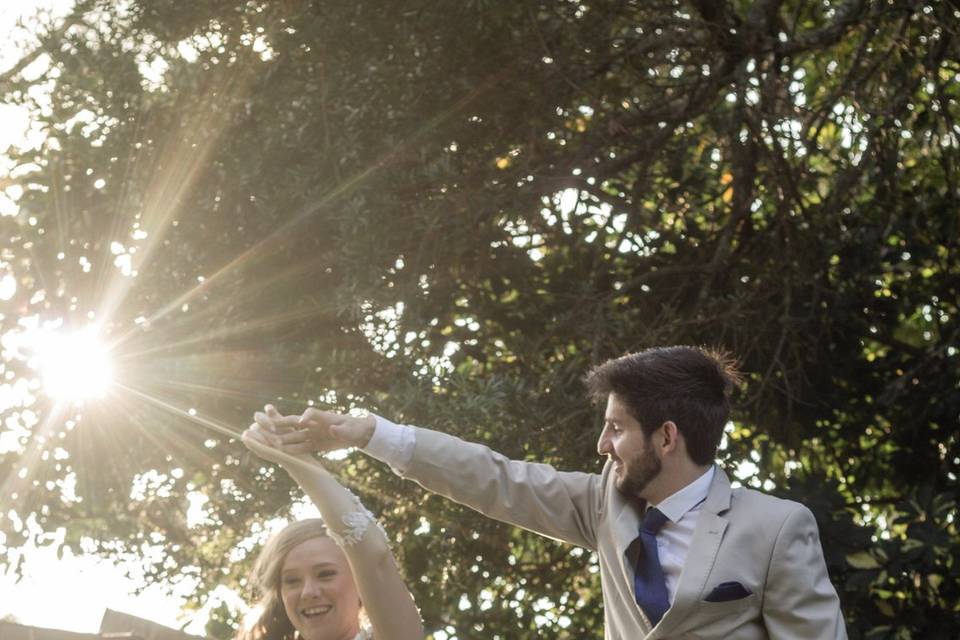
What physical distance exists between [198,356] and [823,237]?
2991 millimetres

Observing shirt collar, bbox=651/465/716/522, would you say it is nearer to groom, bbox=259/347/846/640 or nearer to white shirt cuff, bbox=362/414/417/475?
groom, bbox=259/347/846/640

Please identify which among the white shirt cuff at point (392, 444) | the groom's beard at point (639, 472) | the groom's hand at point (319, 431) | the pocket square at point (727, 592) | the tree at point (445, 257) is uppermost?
the tree at point (445, 257)

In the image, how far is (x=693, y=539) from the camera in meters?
3.43

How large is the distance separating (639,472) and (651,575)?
266mm

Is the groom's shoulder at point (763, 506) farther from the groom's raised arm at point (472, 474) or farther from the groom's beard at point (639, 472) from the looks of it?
the groom's raised arm at point (472, 474)

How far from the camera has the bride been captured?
3.40 meters

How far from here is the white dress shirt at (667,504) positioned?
11.5 feet

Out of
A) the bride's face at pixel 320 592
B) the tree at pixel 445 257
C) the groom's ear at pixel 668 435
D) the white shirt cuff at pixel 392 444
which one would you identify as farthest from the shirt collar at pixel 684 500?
the tree at pixel 445 257

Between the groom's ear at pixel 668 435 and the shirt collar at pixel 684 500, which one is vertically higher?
the groom's ear at pixel 668 435

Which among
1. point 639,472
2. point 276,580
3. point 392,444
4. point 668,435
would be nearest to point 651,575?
point 639,472

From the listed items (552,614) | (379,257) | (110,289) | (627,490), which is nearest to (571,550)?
(552,614)

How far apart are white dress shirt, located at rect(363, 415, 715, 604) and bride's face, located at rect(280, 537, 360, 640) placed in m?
0.39

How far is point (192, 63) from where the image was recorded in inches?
224

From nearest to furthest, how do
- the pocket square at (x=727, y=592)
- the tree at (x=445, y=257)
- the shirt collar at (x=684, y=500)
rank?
the pocket square at (x=727, y=592) → the shirt collar at (x=684, y=500) → the tree at (x=445, y=257)
